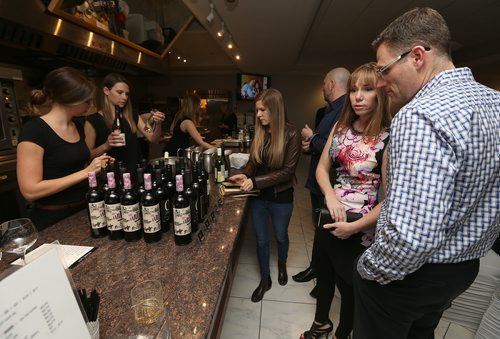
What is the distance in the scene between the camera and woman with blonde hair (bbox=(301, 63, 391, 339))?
1302mm

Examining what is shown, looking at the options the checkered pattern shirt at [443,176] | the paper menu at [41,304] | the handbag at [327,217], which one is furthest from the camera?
the handbag at [327,217]

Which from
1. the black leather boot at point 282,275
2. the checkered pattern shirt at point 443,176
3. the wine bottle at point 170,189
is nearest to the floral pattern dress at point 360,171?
the checkered pattern shirt at point 443,176

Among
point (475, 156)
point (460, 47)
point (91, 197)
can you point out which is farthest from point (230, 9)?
point (460, 47)

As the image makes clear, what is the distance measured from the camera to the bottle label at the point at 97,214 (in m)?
1.15

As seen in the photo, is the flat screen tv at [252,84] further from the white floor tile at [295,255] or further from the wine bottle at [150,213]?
the wine bottle at [150,213]

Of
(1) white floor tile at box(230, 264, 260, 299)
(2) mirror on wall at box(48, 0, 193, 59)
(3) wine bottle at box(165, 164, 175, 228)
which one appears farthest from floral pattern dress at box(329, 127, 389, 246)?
(2) mirror on wall at box(48, 0, 193, 59)

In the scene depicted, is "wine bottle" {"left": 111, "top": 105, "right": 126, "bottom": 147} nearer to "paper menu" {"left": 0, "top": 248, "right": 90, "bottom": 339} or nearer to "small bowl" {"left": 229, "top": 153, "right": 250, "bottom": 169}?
"small bowl" {"left": 229, "top": 153, "right": 250, "bottom": 169}

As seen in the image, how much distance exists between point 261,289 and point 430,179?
186 centimetres

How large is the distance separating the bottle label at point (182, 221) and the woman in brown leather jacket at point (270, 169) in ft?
2.44

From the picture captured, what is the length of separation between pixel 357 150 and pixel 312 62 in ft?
25.2

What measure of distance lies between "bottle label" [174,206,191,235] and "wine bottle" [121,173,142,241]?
0.18 m

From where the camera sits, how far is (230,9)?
316cm

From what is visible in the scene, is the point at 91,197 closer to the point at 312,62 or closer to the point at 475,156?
the point at 475,156

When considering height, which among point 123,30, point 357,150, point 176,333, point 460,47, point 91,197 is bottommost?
point 176,333
